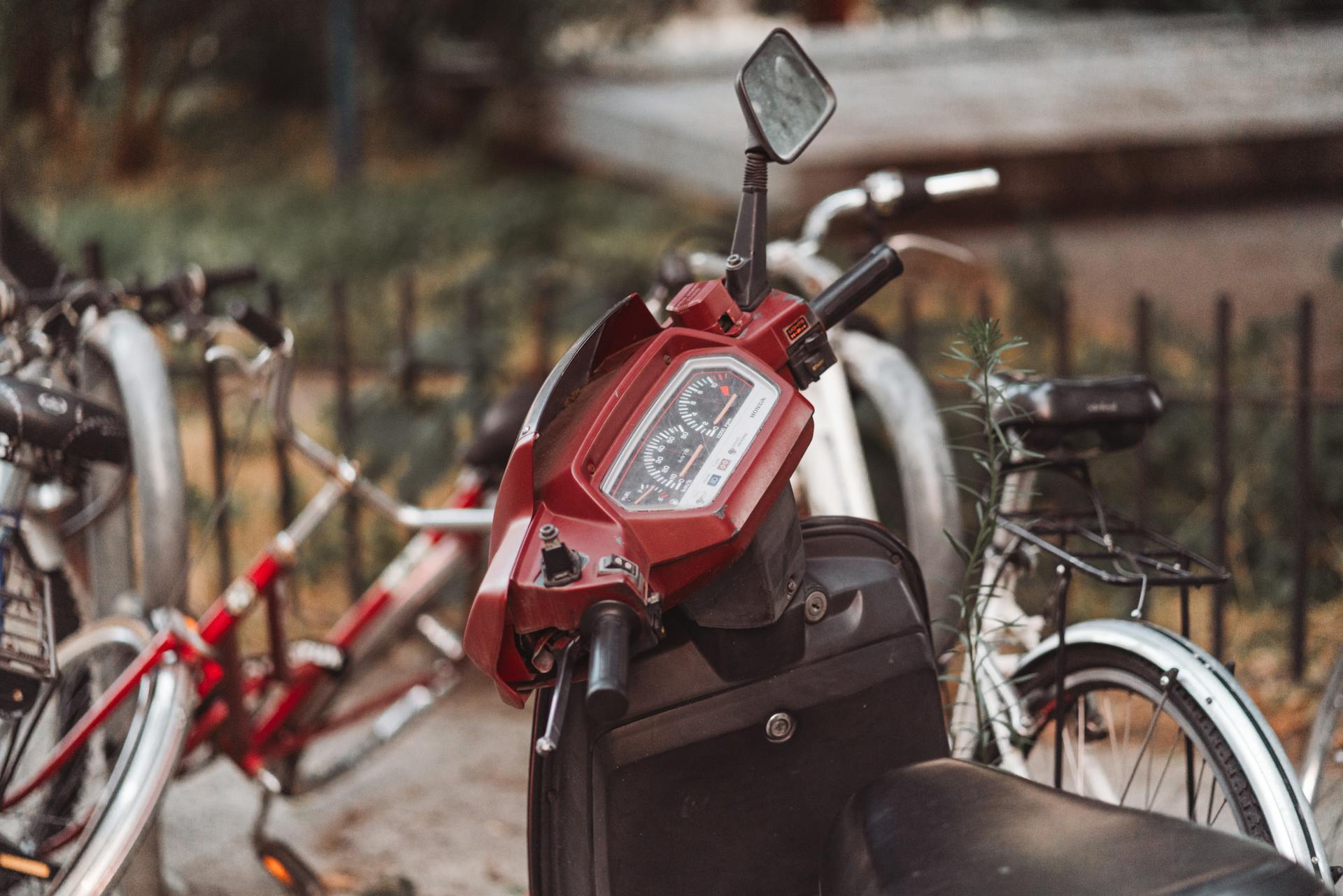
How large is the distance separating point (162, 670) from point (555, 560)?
1169 millimetres

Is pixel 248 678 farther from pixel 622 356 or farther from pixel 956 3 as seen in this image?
pixel 956 3

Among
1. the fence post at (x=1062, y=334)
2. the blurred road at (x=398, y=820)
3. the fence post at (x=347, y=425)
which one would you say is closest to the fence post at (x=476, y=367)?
the fence post at (x=347, y=425)

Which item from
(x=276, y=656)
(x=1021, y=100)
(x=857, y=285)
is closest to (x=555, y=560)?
(x=857, y=285)

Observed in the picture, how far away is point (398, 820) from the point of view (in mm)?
3016

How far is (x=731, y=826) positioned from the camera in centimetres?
158

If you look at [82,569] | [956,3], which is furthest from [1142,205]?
[82,569]

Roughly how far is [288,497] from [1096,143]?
374 centimetres

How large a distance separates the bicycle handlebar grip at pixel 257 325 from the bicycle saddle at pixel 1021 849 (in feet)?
5.19

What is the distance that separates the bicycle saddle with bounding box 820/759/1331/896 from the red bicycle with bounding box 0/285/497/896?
3.98 ft

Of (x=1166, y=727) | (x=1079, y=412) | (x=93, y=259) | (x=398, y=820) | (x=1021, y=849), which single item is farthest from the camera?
(x=93, y=259)

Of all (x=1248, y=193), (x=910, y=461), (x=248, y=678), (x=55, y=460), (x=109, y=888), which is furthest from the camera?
(x=1248, y=193)

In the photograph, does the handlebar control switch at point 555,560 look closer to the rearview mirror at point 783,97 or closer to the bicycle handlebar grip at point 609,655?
the bicycle handlebar grip at point 609,655

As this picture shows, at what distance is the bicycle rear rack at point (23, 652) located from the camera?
1972 millimetres

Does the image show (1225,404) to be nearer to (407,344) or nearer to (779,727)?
(779,727)
